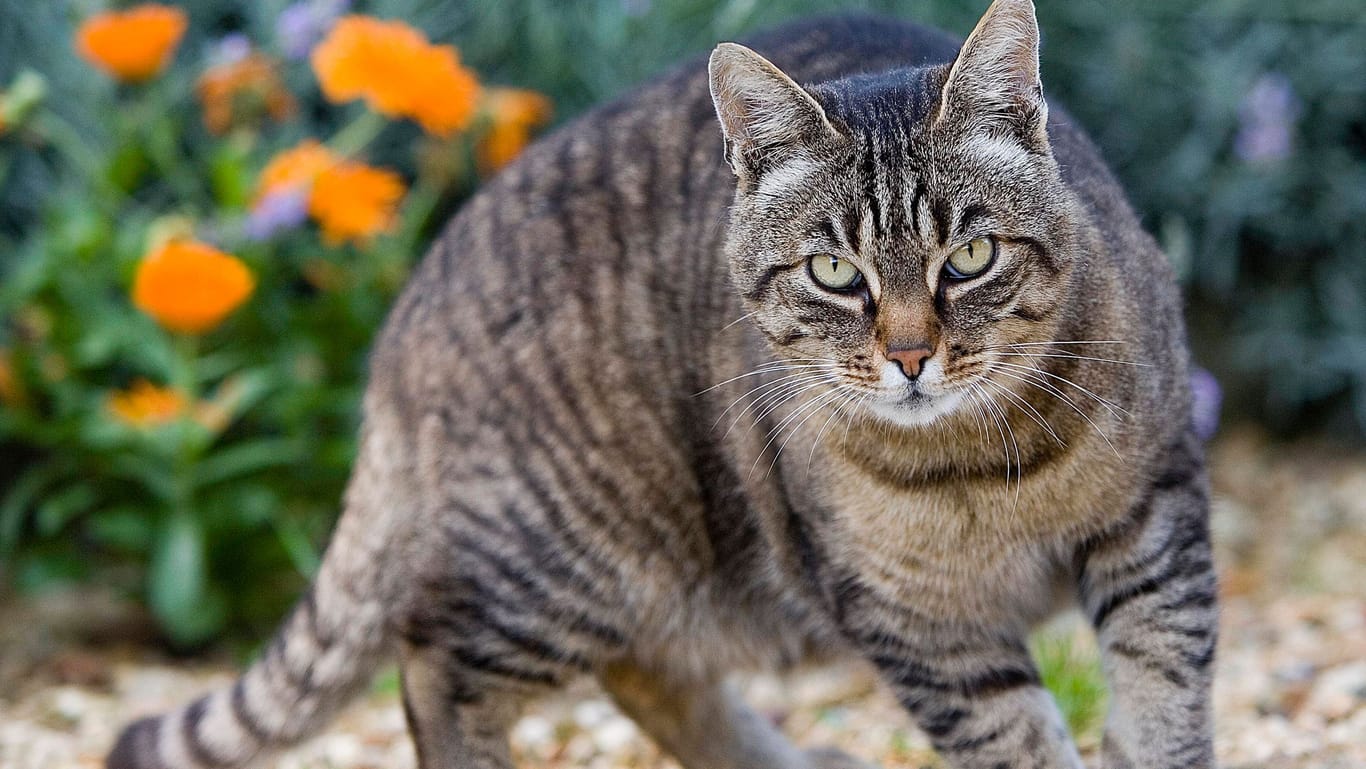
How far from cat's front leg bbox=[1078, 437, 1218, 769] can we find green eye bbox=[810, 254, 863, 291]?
64cm

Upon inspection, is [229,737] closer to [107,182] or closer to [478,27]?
[107,182]

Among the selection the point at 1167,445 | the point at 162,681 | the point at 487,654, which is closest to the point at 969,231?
the point at 1167,445

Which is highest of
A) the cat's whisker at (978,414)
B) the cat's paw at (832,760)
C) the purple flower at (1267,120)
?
the cat's whisker at (978,414)

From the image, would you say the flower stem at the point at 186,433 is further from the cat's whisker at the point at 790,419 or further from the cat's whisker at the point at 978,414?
the cat's whisker at the point at 978,414

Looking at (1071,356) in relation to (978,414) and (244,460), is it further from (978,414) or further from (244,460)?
(244,460)

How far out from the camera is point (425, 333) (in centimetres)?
336

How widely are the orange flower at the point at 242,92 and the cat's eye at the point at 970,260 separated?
301 cm

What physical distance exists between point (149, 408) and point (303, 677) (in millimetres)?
1422

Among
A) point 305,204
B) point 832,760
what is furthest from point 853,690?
point 305,204

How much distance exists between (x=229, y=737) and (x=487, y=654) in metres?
0.64

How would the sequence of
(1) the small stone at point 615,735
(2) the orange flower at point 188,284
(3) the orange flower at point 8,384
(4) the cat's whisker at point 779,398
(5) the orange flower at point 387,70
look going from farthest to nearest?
(3) the orange flower at point 8,384
(5) the orange flower at point 387,70
(2) the orange flower at point 188,284
(1) the small stone at point 615,735
(4) the cat's whisker at point 779,398

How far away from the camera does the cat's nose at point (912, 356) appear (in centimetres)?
244

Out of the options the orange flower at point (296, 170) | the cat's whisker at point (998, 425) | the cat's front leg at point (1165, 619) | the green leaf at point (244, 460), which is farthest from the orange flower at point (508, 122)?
the cat's front leg at point (1165, 619)

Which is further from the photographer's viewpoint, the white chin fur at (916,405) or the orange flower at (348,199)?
the orange flower at (348,199)
